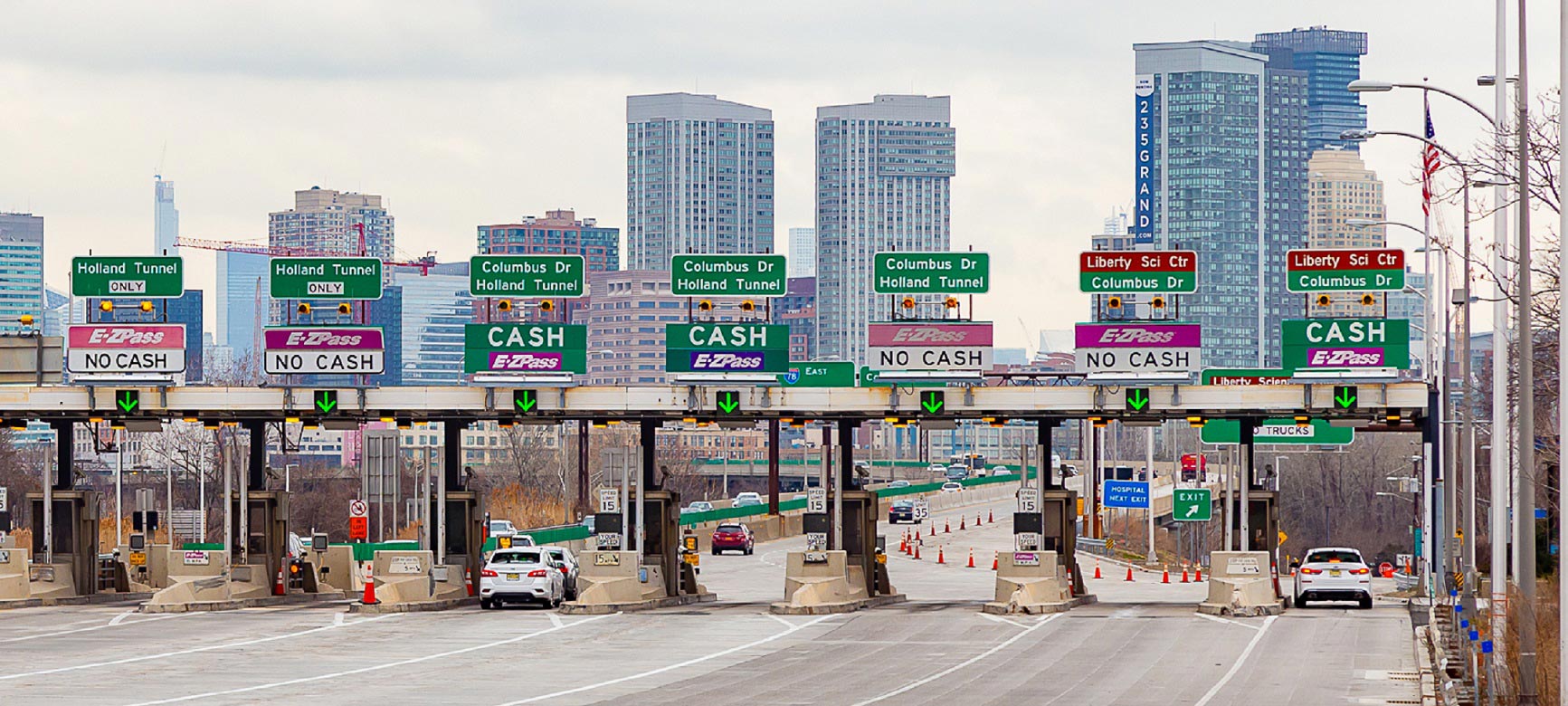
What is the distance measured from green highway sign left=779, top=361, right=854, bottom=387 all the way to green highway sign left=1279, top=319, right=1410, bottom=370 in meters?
14.8

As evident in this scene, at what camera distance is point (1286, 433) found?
54.2m

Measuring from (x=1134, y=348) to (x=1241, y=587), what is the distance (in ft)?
16.4

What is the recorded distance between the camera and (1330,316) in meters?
40.9

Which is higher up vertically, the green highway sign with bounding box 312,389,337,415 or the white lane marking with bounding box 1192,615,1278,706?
the green highway sign with bounding box 312,389,337,415

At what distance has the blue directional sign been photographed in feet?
222

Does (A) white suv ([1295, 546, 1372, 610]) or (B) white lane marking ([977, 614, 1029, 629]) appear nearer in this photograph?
(B) white lane marking ([977, 614, 1029, 629])

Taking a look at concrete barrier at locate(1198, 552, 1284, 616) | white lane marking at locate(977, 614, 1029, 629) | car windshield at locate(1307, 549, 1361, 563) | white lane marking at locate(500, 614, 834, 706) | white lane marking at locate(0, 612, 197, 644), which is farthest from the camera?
car windshield at locate(1307, 549, 1361, 563)

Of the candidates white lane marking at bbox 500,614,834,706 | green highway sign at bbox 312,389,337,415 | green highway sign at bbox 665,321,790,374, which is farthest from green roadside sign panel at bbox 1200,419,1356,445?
green highway sign at bbox 312,389,337,415

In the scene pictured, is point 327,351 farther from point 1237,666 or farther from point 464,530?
point 1237,666

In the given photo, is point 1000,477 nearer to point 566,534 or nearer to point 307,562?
point 566,534

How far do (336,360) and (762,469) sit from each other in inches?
5388

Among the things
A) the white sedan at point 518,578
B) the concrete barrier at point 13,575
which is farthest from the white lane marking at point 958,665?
the concrete barrier at point 13,575

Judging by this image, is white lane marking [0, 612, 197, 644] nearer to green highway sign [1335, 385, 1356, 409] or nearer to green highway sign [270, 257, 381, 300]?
green highway sign [270, 257, 381, 300]

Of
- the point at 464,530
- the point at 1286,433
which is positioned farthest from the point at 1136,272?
the point at 464,530
